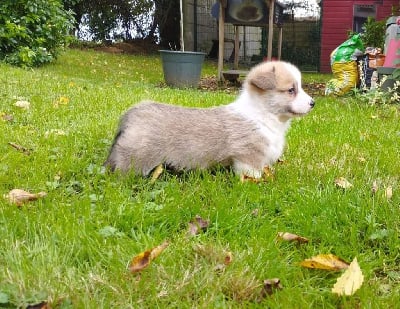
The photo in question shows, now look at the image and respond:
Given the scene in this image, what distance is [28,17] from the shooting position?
9.95 metres

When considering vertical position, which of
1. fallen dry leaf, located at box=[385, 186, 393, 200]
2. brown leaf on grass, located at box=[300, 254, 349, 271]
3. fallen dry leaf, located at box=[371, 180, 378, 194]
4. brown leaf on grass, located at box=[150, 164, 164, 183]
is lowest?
brown leaf on grass, located at box=[300, 254, 349, 271]

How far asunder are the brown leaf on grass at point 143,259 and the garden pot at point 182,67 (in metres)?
7.00

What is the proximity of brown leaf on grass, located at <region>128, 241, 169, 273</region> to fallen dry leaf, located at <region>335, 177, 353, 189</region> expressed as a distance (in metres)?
1.23

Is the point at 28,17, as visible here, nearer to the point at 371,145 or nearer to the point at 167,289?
the point at 371,145

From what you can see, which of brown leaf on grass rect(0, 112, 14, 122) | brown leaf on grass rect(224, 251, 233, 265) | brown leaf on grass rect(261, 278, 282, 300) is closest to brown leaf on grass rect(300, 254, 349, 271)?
brown leaf on grass rect(261, 278, 282, 300)

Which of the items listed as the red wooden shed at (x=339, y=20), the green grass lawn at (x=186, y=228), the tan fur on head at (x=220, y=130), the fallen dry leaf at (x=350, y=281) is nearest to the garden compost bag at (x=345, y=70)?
the green grass lawn at (x=186, y=228)

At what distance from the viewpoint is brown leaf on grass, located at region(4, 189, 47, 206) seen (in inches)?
95.0

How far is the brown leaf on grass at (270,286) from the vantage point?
1747 millimetres

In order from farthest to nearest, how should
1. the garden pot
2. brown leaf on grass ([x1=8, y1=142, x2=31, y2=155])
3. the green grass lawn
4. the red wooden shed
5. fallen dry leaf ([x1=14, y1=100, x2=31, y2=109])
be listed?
the red wooden shed
the garden pot
fallen dry leaf ([x1=14, y1=100, x2=31, y2=109])
brown leaf on grass ([x1=8, y1=142, x2=31, y2=155])
the green grass lawn

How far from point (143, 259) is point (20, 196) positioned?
0.92m

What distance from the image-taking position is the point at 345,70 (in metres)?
8.23

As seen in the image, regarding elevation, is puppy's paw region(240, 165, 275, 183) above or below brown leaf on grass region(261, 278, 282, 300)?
above

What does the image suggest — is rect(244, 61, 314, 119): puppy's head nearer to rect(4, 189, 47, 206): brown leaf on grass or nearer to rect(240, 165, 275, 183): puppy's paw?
rect(240, 165, 275, 183): puppy's paw

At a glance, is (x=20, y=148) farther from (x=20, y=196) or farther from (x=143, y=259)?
(x=143, y=259)
